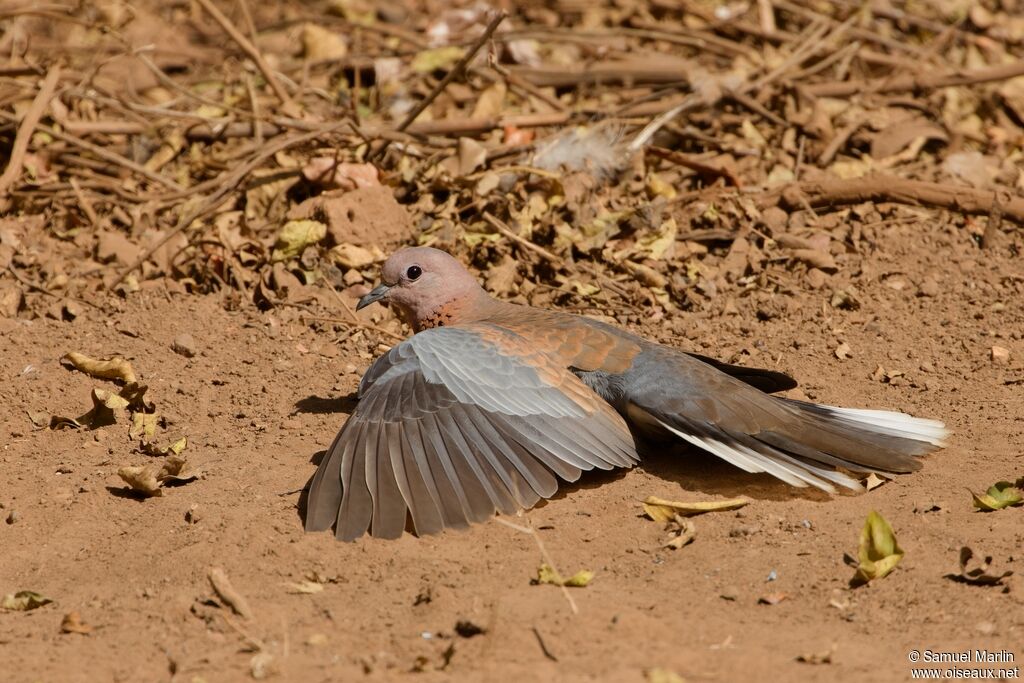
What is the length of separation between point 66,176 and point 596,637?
5.64m

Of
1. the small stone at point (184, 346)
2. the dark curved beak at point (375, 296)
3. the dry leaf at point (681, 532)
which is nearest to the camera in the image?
the dry leaf at point (681, 532)

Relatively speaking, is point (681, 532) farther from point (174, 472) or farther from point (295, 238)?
point (295, 238)

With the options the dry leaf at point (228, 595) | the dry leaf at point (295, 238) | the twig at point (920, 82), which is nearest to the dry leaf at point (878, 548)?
the dry leaf at point (228, 595)

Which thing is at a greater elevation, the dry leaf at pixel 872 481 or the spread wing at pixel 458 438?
the spread wing at pixel 458 438

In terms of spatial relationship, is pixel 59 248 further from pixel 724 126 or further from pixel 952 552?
pixel 952 552

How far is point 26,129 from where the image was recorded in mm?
7227

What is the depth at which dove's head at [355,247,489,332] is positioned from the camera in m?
5.70

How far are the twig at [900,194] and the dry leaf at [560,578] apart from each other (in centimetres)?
390

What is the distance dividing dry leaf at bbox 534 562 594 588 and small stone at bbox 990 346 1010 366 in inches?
117

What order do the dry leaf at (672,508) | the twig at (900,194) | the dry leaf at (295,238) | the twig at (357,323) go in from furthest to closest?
the twig at (900,194) < the dry leaf at (295,238) < the twig at (357,323) < the dry leaf at (672,508)

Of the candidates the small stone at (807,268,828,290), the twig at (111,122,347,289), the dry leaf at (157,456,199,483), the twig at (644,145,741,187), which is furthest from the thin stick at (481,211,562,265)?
the dry leaf at (157,456,199,483)

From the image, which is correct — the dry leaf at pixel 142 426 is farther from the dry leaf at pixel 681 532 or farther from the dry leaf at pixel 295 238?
the dry leaf at pixel 681 532

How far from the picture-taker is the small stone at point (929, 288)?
645cm

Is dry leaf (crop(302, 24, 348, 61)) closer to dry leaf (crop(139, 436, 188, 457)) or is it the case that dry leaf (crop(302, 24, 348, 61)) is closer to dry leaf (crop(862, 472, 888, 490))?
dry leaf (crop(139, 436, 188, 457))
